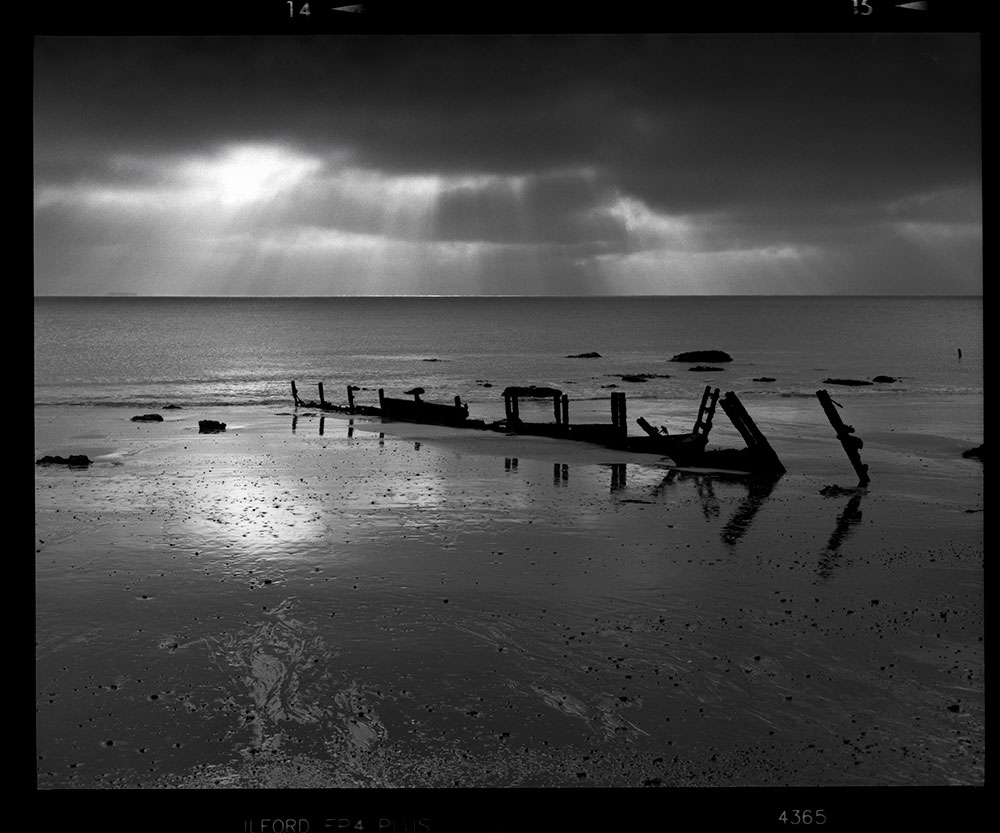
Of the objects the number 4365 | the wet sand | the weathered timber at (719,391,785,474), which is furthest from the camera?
the weathered timber at (719,391,785,474)

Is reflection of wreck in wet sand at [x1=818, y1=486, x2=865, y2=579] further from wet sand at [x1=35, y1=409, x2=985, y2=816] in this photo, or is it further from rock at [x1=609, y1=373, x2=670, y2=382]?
rock at [x1=609, y1=373, x2=670, y2=382]

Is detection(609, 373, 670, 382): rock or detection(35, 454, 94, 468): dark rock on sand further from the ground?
detection(609, 373, 670, 382): rock

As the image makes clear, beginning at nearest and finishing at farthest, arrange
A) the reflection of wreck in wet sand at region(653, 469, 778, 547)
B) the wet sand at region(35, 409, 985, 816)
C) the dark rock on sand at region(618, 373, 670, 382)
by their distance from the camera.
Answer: the wet sand at region(35, 409, 985, 816), the reflection of wreck in wet sand at region(653, 469, 778, 547), the dark rock on sand at region(618, 373, 670, 382)

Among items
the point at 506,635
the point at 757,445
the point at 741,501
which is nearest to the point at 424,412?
the point at 757,445

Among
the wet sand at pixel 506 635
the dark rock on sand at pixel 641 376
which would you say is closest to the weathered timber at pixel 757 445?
the wet sand at pixel 506 635

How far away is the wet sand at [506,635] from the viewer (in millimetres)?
7473

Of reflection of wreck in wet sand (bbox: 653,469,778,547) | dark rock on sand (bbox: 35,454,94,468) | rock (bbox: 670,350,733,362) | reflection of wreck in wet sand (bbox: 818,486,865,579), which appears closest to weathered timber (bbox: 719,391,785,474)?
reflection of wreck in wet sand (bbox: 653,469,778,547)

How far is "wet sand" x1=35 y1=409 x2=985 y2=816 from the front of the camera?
7.47 m

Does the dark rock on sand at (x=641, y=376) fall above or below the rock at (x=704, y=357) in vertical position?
below

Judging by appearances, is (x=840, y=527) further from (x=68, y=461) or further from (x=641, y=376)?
(x=641, y=376)

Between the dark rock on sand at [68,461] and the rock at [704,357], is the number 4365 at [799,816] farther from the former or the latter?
the rock at [704,357]

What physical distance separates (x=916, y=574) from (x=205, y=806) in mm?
12790

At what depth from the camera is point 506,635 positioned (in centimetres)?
1055

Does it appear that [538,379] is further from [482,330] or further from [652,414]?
[482,330]
